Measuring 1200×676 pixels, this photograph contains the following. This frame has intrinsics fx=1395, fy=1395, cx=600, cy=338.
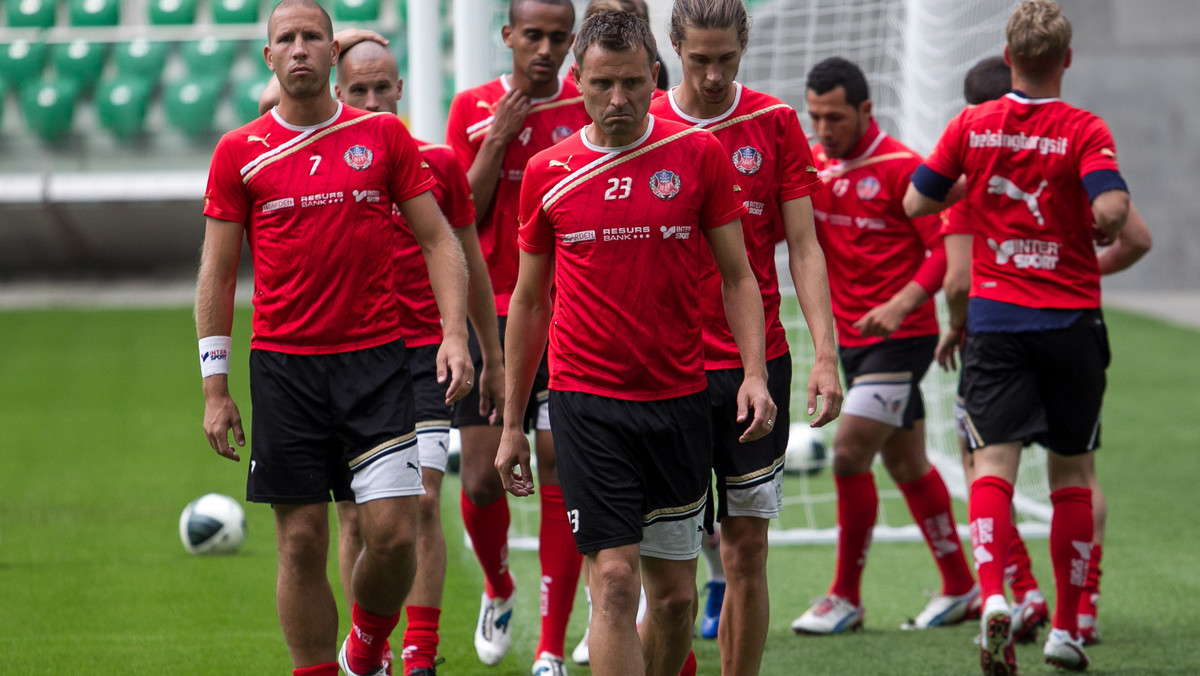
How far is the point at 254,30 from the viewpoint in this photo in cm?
2117

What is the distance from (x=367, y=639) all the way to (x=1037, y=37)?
271cm

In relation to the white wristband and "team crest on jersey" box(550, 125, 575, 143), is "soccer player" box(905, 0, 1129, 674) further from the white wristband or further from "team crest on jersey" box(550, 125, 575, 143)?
the white wristband

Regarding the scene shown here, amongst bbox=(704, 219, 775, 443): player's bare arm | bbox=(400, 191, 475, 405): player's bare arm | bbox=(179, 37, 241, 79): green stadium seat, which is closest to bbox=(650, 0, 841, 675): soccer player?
bbox=(704, 219, 775, 443): player's bare arm

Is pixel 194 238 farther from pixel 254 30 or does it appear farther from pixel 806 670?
pixel 806 670

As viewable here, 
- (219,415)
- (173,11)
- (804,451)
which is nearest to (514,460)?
(219,415)

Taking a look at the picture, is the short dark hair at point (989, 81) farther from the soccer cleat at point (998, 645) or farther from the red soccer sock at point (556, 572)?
the red soccer sock at point (556, 572)

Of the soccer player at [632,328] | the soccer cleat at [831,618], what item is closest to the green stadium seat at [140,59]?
the soccer cleat at [831,618]

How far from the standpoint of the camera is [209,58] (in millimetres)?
20609

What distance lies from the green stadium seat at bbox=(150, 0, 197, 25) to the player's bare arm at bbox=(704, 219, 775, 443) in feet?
65.7

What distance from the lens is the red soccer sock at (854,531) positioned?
17.1 feet

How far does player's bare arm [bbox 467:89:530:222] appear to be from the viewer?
4684 mm

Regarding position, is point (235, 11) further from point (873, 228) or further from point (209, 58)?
point (873, 228)

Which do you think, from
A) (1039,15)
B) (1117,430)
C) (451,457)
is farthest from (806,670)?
(1117,430)

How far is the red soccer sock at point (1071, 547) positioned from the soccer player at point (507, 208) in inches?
62.0
